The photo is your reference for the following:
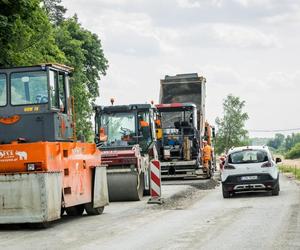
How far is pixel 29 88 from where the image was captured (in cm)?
1536

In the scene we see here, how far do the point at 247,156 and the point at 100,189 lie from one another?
22.6 feet

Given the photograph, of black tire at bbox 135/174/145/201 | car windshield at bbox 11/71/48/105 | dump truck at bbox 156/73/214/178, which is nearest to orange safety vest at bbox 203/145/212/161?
dump truck at bbox 156/73/214/178

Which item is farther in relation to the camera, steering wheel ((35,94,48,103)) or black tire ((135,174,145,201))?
black tire ((135,174,145,201))

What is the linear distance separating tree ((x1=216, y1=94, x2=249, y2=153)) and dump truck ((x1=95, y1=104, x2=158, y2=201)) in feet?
246

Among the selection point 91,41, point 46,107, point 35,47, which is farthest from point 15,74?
point 91,41

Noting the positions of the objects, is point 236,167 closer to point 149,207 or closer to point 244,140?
point 149,207

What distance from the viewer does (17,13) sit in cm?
2797

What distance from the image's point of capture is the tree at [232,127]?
98.8m

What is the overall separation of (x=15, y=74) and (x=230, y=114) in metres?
86.0

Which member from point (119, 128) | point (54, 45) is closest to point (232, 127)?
point (54, 45)

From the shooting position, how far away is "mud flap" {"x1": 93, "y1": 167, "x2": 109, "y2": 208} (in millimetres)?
17344

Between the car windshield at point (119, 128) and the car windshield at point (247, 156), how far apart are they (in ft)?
10.5

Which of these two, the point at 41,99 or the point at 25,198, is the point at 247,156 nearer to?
the point at 41,99

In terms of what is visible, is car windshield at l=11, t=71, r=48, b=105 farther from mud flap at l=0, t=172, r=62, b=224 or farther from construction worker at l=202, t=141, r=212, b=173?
construction worker at l=202, t=141, r=212, b=173
